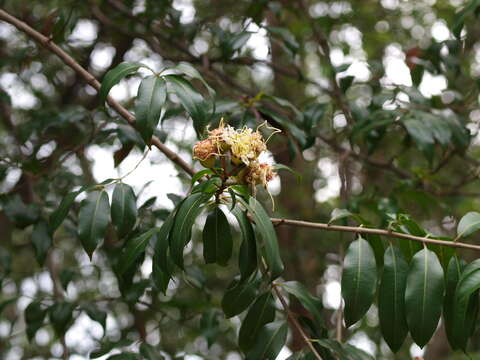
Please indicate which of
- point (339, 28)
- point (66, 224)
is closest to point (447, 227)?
point (339, 28)

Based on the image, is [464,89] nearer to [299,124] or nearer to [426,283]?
[299,124]

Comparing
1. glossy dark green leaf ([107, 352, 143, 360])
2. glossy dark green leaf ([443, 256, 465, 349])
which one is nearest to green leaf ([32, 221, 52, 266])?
glossy dark green leaf ([107, 352, 143, 360])

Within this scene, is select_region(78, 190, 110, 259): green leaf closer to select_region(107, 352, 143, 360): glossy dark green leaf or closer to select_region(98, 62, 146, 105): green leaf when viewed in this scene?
select_region(98, 62, 146, 105): green leaf

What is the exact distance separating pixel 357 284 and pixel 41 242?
102 centimetres

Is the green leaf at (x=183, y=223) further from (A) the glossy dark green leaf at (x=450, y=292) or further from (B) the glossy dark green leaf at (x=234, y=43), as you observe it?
(B) the glossy dark green leaf at (x=234, y=43)

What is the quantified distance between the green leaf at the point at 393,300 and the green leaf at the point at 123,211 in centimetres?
57

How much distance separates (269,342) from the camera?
1274 millimetres

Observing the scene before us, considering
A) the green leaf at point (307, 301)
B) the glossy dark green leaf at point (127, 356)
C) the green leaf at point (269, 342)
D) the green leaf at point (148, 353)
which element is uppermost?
the green leaf at point (307, 301)

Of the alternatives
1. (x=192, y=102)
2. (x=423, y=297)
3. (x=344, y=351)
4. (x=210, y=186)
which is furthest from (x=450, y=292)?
(x=192, y=102)

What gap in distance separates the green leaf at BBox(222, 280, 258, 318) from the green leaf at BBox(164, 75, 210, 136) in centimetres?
36

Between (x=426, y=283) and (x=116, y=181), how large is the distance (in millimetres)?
713

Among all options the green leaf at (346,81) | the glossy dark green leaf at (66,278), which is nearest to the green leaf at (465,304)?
the green leaf at (346,81)

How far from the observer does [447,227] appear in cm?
352

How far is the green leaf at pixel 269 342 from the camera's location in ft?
4.15
